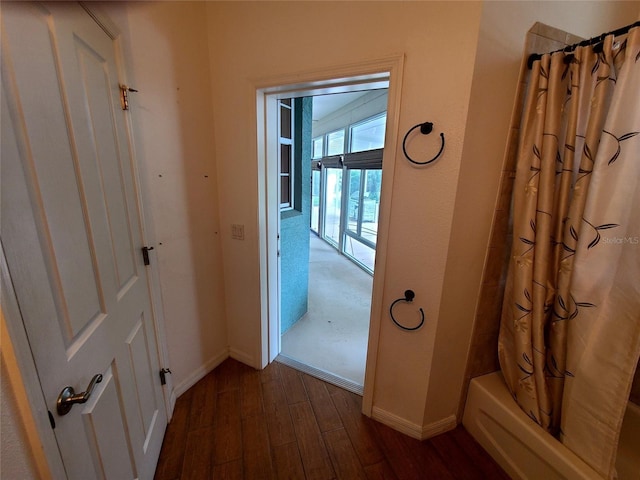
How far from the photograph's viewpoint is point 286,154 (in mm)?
2379

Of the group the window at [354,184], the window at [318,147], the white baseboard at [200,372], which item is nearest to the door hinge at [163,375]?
the white baseboard at [200,372]

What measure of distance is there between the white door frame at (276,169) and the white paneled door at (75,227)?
27.8 inches

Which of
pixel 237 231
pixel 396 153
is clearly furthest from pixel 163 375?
pixel 396 153

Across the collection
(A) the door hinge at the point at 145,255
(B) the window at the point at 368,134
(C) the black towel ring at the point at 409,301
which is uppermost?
(B) the window at the point at 368,134

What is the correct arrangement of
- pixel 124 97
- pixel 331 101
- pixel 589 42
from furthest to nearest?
pixel 331 101 → pixel 124 97 → pixel 589 42

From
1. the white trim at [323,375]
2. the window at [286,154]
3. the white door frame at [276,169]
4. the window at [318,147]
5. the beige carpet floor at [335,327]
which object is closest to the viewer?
the white door frame at [276,169]

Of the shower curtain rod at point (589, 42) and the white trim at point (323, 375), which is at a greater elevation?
the shower curtain rod at point (589, 42)

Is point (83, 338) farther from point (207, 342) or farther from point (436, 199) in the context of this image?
point (436, 199)

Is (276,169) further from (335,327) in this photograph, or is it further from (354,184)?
(354,184)

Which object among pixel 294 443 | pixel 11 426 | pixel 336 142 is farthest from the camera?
pixel 336 142

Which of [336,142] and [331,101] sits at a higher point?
[331,101]

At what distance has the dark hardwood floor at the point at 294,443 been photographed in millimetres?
1320

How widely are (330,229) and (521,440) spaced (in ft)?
17.1

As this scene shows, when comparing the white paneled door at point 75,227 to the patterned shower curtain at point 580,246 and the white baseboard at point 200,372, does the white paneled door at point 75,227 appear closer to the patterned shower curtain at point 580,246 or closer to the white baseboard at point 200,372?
the white baseboard at point 200,372
